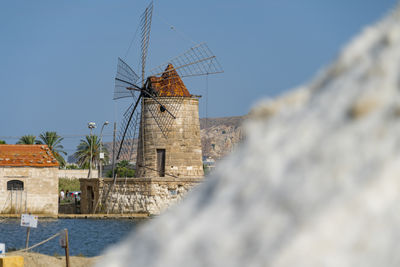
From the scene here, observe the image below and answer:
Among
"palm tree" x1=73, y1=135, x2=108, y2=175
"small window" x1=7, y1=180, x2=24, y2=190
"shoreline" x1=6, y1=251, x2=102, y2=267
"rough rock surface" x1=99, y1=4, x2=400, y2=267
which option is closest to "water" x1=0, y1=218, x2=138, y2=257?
"small window" x1=7, y1=180, x2=24, y2=190

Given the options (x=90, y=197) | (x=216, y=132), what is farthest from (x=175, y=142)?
(x=216, y=132)

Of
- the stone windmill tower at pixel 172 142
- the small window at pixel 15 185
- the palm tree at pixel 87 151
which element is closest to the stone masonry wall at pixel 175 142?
the stone windmill tower at pixel 172 142

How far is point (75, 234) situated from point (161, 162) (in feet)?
21.4

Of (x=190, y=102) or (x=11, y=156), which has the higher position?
(x=190, y=102)

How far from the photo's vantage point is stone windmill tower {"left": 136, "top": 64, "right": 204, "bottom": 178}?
25.9m

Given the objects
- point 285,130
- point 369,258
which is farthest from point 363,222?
point 285,130

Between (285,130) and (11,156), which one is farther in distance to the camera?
(11,156)

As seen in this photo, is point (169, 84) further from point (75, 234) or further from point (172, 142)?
point (75, 234)

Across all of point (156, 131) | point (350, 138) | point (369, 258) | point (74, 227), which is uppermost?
point (156, 131)

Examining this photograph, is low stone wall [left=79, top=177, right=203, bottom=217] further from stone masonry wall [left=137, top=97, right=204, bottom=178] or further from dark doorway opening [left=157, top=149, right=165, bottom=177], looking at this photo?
dark doorway opening [left=157, top=149, right=165, bottom=177]

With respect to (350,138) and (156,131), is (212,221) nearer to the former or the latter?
(350,138)

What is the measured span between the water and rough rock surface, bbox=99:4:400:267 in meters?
13.4

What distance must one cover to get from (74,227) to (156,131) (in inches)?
220

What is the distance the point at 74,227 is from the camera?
22.7m
